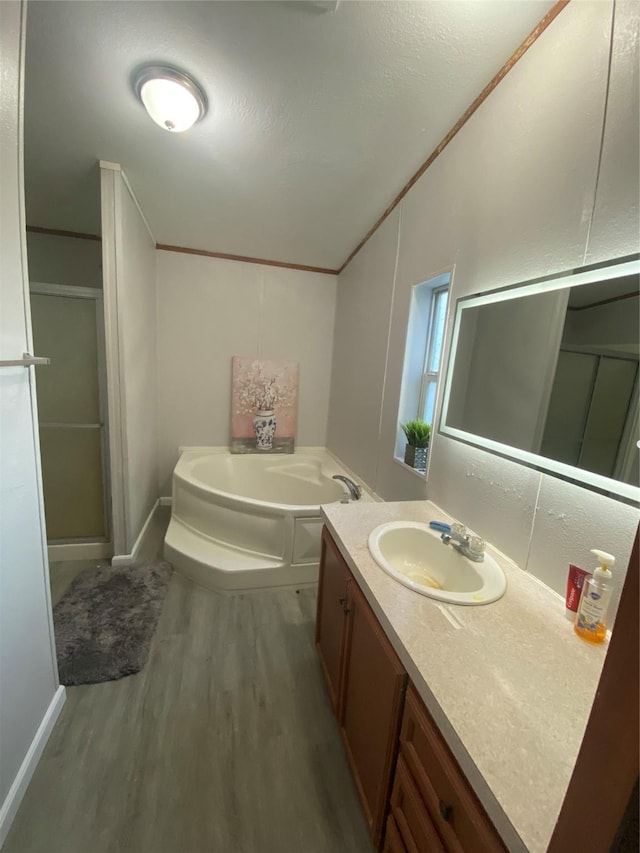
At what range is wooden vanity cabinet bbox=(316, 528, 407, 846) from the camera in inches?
33.5

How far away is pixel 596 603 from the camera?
0.82 m

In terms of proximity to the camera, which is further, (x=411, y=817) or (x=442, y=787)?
(x=411, y=817)

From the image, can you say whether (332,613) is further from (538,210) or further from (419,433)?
(538,210)

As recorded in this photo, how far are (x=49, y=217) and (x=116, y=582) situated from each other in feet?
8.64

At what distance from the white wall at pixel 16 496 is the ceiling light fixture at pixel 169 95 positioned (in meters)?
0.40

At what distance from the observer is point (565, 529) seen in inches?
37.5

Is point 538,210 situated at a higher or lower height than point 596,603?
higher

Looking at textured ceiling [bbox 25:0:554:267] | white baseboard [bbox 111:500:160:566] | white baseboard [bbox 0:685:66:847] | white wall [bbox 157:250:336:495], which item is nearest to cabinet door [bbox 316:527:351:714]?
white baseboard [bbox 0:685:66:847]

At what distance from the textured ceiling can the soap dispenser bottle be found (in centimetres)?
170

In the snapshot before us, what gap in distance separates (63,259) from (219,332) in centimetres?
130

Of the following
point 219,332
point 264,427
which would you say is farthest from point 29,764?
point 219,332

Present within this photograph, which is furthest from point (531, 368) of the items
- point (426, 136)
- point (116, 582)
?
point (116, 582)

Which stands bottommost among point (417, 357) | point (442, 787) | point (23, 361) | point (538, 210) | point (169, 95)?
point (442, 787)

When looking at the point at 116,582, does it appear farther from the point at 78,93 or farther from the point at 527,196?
the point at 527,196
